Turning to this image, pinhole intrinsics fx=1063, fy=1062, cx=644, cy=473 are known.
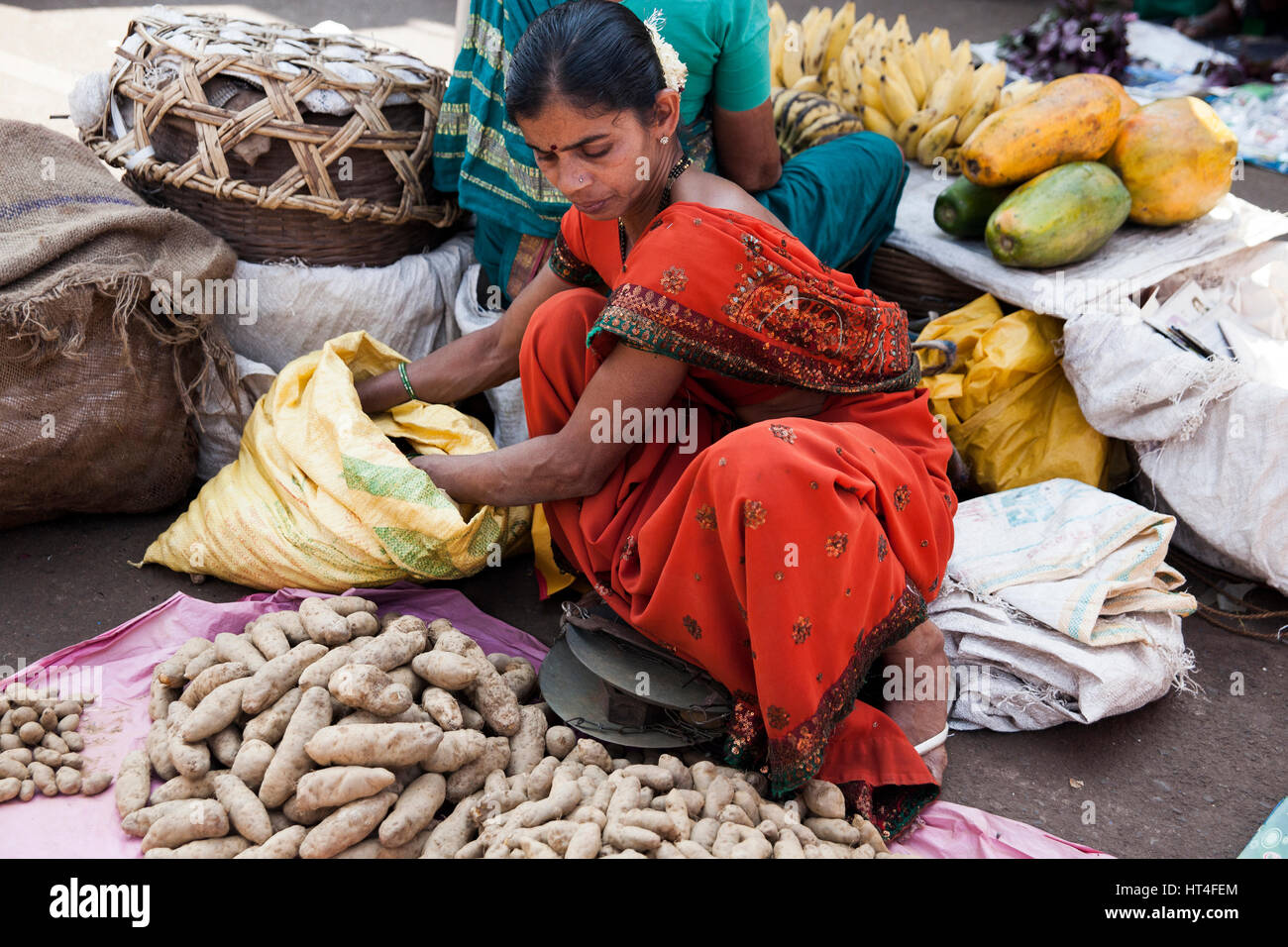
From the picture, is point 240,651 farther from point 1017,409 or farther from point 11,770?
point 1017,409

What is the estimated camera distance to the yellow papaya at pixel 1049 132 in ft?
10.2

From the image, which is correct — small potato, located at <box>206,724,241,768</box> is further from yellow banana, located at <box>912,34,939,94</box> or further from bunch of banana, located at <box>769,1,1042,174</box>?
yellow banana, located at <box>912,34,939,94</box>

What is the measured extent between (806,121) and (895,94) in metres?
0.42

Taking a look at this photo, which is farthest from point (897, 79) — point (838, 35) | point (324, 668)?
point (324, 668)

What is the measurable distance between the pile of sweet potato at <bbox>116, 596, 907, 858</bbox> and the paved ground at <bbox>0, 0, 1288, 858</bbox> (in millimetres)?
489

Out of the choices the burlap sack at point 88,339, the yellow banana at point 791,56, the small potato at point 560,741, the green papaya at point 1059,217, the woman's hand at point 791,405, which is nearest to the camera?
the small potato at point 560,741

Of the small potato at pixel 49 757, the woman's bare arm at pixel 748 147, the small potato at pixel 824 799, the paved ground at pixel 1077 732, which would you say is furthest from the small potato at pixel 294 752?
the woman's bare arm at pixel 748 147

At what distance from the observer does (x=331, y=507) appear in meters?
2.47

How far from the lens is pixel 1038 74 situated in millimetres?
6035

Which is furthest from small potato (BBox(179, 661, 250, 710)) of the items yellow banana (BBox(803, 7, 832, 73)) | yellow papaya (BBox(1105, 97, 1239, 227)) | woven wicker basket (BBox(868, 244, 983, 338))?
yellow banana (BBox(803, 7, 832, 73))

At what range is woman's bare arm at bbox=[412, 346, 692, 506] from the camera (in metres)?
2.08

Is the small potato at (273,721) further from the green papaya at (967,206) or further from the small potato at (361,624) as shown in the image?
the green papaya at (967,206)

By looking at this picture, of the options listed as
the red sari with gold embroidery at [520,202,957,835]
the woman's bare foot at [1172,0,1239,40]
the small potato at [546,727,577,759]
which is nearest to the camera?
the red sari with gold embroidery at [520,202,957,835]
